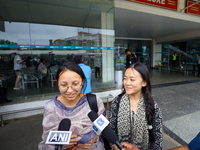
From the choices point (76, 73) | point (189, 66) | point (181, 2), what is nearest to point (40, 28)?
point (76, 73)

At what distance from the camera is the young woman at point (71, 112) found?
978 millimetres

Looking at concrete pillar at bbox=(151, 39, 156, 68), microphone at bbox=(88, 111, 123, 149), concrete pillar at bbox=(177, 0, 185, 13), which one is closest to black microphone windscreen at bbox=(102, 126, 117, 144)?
microphone at bbox=(88, 111, 123, 149)

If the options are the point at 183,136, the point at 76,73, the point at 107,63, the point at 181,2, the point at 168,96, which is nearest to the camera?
the point at 76,73

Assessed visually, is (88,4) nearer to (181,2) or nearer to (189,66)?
(181,2)

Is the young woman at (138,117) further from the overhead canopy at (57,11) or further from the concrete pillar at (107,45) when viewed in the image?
the overhead canopy at (57,11)

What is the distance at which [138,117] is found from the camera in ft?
4.43

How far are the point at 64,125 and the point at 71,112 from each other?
0.14m

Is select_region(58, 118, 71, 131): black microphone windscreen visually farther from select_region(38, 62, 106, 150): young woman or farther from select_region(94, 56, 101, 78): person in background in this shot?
select_region(94, 56, 101, 78): person in background

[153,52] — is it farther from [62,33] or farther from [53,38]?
[53,38]

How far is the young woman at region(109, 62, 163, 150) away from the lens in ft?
4.36

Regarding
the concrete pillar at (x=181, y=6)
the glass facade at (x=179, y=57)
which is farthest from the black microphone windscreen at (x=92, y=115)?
the glass facade at (x=179, y=57)

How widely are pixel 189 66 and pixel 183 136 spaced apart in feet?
36.3

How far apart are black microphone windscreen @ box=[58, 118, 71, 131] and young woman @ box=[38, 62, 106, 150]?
0.05 m

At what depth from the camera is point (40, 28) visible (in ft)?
17.3
